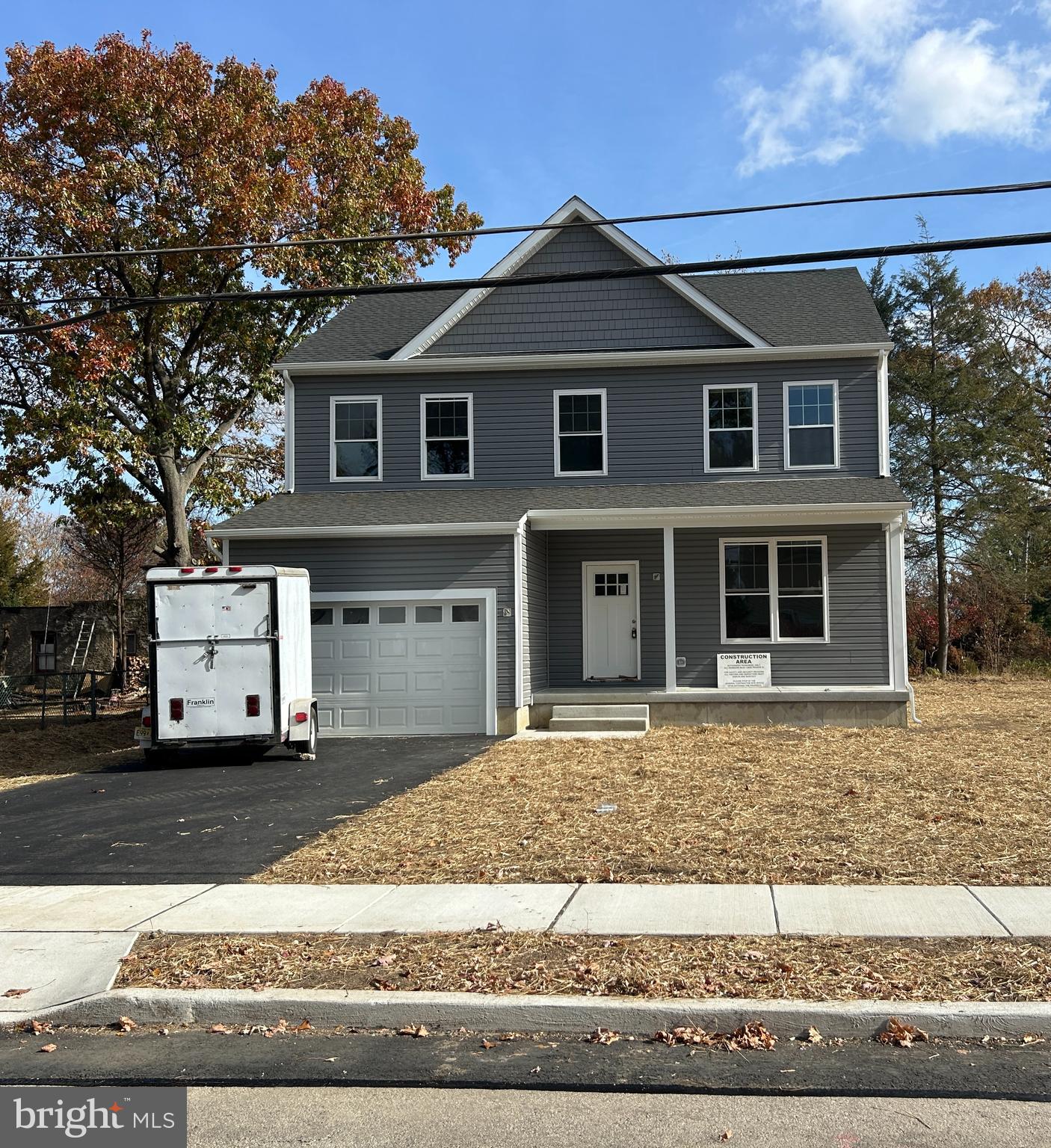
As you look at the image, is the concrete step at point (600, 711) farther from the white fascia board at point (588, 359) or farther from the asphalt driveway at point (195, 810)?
the white fascia board at point (588, 359)

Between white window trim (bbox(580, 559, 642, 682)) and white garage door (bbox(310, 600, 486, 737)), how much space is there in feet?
9.89

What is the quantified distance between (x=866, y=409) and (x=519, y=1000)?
16224 mm

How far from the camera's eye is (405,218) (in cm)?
2952

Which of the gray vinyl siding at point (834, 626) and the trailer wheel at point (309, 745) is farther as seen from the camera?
the gray vinyl siding at point (834, 626)

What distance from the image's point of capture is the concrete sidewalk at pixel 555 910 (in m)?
7.11

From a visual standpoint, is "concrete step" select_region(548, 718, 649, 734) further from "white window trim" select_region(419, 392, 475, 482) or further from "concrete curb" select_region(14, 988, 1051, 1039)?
"concrete curb" select_region(14, 988, 1051, 1039)

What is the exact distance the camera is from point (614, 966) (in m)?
6.43

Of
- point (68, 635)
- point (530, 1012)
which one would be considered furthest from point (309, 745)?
point (68, 635)

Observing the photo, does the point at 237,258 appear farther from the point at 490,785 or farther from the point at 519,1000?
the point at 519,1000

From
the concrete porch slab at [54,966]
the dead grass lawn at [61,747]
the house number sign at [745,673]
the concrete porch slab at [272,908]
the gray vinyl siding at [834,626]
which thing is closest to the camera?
the concrete porch slab at [54,966]

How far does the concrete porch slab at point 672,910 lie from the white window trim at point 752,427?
13004 mm

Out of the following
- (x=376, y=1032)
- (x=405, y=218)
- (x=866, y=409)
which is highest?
(x=405, y=218)

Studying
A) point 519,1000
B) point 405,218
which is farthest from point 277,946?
point 405,218

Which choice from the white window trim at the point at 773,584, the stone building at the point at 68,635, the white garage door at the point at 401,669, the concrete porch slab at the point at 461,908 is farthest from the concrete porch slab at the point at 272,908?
the stone building at the point at 68,635
